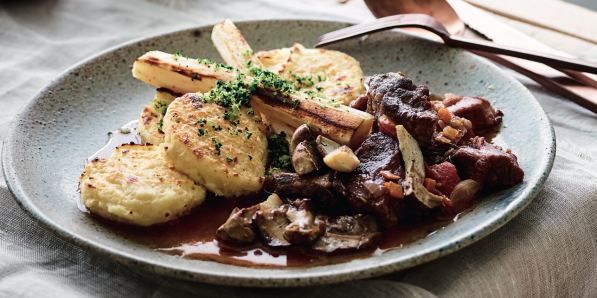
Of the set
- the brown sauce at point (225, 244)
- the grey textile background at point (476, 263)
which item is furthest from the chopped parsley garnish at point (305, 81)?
the grey textile background at point (476, 263)

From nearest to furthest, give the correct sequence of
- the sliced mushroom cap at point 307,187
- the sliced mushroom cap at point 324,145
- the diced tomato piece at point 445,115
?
the sliced mushroom cap at point 307,187 → the sliced mushroom cap at point 324,145 → the diced tomato piece at point 445,115

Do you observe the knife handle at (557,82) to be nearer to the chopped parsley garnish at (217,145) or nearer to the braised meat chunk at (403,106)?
the braised meat chunk at (403,106)

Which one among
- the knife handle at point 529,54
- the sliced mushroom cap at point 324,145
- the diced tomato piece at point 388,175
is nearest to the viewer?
the diced tomato piece at point 388,175

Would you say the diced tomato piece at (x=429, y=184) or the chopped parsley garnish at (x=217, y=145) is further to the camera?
the chopped parsley garnish at (x=217, y=145)


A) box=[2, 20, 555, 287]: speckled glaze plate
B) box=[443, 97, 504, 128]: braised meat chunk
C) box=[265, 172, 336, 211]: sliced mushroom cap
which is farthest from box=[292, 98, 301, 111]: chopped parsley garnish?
box=[2, 20, 555, 287]: speckled glaze plate

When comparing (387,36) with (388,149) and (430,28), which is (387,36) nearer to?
(430,28)
